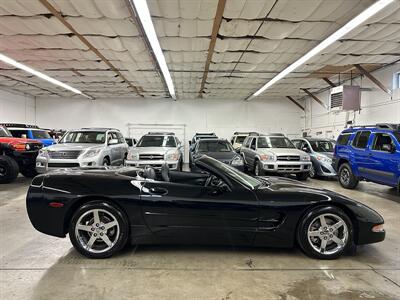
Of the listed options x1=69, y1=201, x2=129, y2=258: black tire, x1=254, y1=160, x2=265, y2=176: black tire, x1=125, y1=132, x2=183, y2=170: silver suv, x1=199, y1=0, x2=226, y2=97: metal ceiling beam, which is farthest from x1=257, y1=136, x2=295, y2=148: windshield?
x1=69, y1=201, x2=129, y2=258: black tire

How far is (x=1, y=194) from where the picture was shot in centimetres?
725

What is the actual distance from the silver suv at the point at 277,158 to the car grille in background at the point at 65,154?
5.65 metres

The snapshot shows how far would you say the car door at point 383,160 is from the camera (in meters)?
6.56

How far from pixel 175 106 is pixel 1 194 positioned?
13.2 meters

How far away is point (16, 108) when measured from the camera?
1714 cm

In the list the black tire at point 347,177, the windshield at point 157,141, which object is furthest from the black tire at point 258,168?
the windshield at point 157,141

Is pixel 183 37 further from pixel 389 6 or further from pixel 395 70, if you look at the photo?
pixel 395 70

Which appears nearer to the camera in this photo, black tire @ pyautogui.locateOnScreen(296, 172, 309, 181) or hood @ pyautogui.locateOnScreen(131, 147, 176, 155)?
hood @ pyautogui.locateOnScreen(131, 147, 176, 155)

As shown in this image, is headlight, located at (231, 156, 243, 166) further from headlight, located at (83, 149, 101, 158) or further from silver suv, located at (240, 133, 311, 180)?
headlight, located at (83, 149, 101, 158)

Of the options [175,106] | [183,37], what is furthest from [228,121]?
[183,37]

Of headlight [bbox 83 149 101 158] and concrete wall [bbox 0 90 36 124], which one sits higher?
concrete wall [bbox 0 90 36 124]

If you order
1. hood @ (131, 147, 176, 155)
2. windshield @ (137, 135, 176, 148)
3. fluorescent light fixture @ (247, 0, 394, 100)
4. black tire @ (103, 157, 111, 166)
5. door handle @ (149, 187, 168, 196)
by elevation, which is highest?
fluorescent light fixture @ (247, 0, 394, 100)

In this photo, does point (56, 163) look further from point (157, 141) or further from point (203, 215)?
point (203, 215)

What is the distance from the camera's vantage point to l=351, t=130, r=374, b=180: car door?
24.4ft
